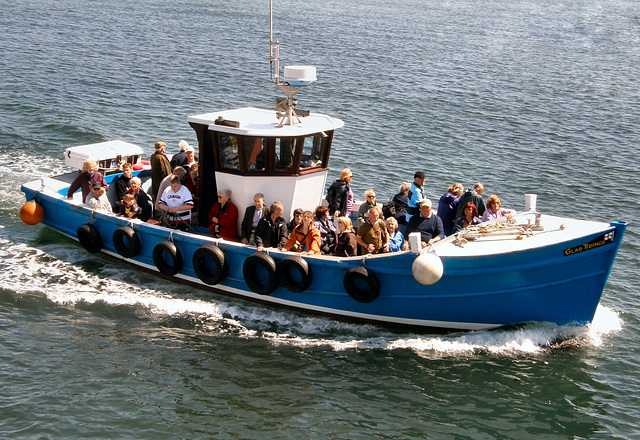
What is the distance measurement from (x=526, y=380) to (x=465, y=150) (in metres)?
12.6

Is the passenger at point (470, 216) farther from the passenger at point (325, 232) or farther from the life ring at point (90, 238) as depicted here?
the life ring at point (90, 238)

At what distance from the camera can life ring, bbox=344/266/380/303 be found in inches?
388

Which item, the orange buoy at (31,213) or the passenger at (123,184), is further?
the orange buoy at (31,213)

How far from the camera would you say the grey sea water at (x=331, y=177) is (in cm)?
880

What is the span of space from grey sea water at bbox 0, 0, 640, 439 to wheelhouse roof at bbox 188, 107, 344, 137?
9.21 ft

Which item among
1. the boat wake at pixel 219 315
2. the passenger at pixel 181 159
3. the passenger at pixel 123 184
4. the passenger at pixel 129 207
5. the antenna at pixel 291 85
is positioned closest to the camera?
the boat wake at pixel 219 315

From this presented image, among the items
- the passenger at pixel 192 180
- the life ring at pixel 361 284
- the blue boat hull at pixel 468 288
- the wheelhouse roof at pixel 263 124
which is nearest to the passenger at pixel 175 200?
the passenger at pixel 192 180

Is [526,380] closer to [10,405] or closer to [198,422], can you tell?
[198,422]

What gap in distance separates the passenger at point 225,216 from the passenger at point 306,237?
1133mm

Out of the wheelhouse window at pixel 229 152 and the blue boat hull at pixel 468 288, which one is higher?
the wheelhouse window at pixel 229 152

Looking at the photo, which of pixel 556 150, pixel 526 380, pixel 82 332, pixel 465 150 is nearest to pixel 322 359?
pixel 526 380

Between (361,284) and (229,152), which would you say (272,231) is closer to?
(229,152)

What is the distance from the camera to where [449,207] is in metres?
11.4

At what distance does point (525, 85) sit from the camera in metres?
30.0
